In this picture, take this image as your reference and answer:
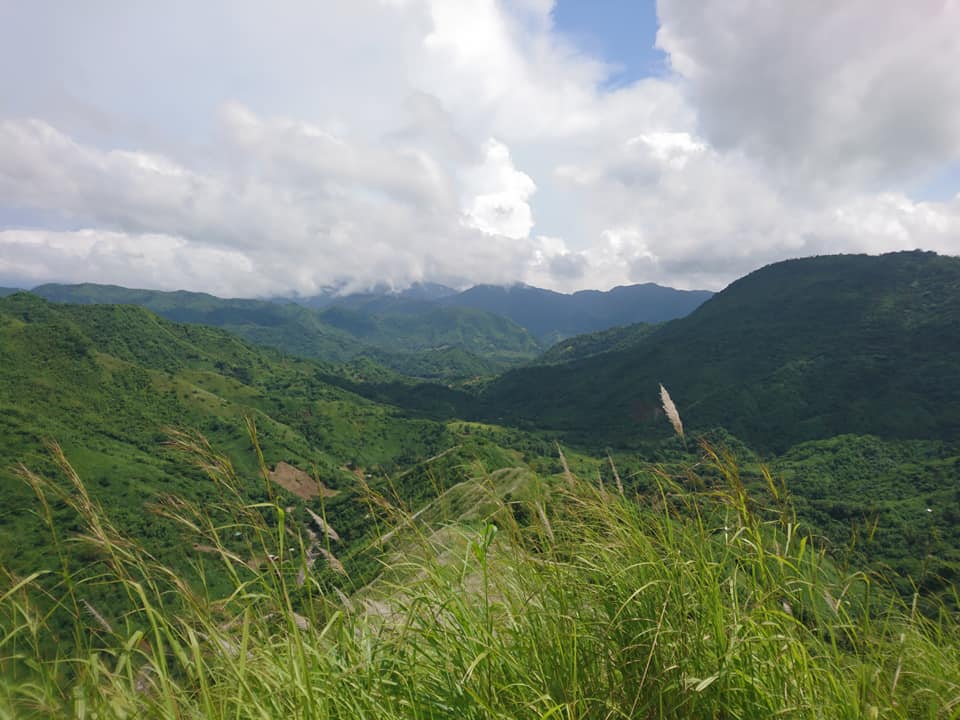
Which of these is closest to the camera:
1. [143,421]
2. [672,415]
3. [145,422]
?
[672,415]

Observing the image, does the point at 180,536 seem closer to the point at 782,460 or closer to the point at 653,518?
the point at 653,518

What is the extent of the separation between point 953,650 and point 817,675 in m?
1.50

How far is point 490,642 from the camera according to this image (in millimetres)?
2564

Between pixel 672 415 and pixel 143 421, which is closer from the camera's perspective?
pixel 672 415

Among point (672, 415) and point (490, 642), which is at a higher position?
point (672, 415)

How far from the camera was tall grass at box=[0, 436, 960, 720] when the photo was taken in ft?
7.77

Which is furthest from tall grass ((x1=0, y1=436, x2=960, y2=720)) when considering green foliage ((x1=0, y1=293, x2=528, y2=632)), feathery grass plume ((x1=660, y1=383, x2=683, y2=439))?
green foliage ((x1=0, y1=293, x2=528, y2=632))

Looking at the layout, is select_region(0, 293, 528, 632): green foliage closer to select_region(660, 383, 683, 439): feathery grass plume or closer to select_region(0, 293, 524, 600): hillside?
select_region(0, 293, 524, 600): hillside

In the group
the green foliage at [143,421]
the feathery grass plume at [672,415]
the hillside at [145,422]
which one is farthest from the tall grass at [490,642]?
the green foliage at [143,421]

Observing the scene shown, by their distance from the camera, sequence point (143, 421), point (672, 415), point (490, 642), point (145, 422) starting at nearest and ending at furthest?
point (490, 642) < point (672, 415) < point (145, 422) < point (143, 421)

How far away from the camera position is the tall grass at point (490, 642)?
2367 mm

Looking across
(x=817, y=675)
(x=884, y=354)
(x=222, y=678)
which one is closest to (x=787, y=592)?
(x=817, y=675)

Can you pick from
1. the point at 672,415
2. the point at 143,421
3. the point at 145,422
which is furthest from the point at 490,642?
the point at 143,421

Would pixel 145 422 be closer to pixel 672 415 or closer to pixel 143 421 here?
pixel 143 421
